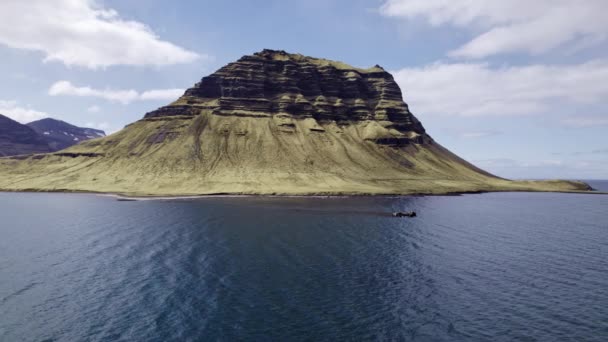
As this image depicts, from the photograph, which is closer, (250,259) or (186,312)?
(186,312)

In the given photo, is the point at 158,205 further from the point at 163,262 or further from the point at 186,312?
the point at 186,312

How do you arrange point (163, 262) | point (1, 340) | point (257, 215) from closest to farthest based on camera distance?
point (1, 340)
point (163, 262)
point (257, 215)

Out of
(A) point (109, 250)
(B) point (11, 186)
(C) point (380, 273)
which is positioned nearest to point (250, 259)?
(C) point (380, 273)

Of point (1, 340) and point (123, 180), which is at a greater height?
point (123, 180)

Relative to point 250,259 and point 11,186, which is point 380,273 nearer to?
point 250,259

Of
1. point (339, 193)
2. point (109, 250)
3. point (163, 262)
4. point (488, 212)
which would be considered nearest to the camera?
point (163, 262)

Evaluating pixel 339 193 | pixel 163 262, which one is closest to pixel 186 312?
pixel 163 262
